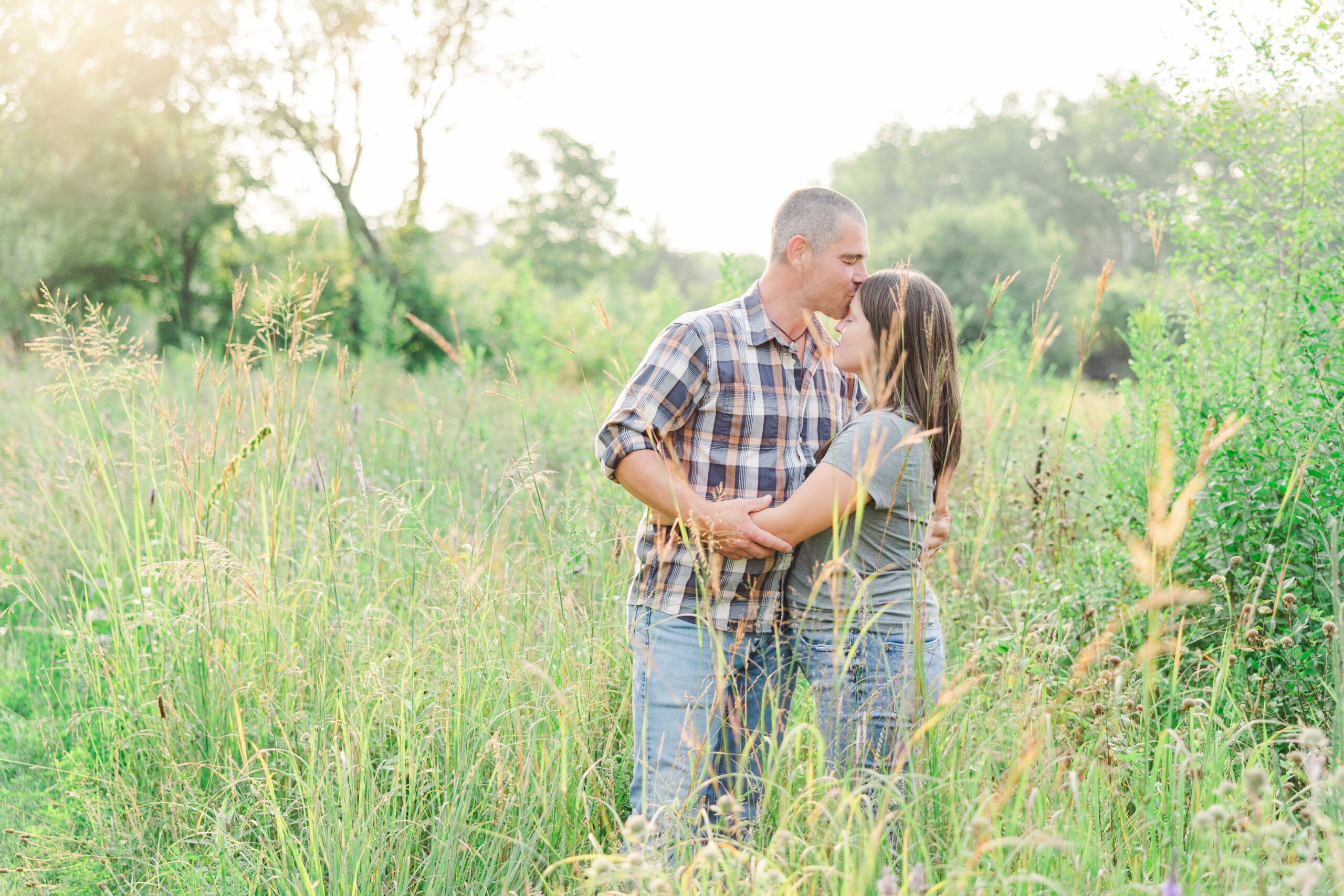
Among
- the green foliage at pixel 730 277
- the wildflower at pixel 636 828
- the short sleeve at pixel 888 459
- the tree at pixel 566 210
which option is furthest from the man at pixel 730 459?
the tree at pixel 566 210

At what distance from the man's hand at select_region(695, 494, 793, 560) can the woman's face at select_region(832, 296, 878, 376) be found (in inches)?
17.2

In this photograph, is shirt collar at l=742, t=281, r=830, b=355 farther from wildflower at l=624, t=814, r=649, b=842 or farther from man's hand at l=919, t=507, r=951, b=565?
wildflower at l=624, t=814, r=649, b=842

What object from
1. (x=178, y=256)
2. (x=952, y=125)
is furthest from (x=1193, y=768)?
(x=952, y=125)

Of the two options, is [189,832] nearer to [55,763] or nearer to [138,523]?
[55,763]

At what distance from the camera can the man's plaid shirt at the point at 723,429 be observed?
2.50m

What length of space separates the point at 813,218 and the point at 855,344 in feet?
1.75

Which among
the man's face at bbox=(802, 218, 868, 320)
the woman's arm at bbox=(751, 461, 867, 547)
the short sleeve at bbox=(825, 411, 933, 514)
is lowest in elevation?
the woman's arm at bbox=(751, 461, 867, 547)

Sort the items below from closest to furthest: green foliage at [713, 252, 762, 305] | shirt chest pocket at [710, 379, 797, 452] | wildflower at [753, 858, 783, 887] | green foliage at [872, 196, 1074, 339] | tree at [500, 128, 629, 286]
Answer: wildflower at [753, 858, 783, 887]
shirt chest pocket at [710, 379, 797, 452]
green foliage at [713, 252, 762, 305]
green foliage at [872, 196, 1074, 339]
tree at [500, 128, 629, 286]

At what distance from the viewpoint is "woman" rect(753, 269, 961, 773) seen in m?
2.12

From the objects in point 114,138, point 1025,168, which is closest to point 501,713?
point 114,138

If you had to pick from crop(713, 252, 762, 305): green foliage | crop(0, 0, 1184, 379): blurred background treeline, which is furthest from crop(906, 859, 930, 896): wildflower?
crop(0, 0, 1184, 379): blurred background treeline

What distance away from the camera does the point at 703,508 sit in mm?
2332

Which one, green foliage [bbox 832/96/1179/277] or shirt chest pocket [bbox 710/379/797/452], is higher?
green foliage [bbox 832/96/1179/277]

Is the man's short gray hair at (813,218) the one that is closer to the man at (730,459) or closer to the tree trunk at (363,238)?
the man at (730,459)
